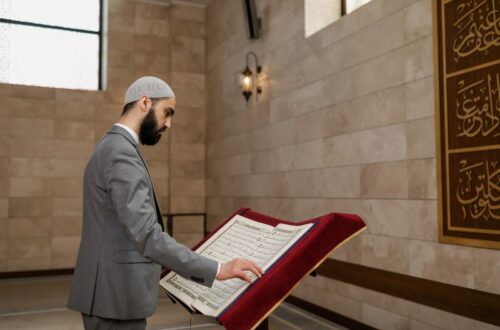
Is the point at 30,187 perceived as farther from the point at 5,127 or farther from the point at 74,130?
the point at 74,130

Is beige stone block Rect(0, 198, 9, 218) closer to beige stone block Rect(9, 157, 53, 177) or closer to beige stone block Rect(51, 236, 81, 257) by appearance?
beige stone block Rect(9, 157, 53, 177)

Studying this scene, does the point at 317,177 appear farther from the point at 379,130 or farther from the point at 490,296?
the point at 490,296

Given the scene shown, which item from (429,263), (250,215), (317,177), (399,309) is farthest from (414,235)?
(250,215)

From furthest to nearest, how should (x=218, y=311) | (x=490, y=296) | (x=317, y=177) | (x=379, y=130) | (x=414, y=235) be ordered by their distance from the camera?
(x=317, y=177) < (x=379, y=130) < (x=414, y=235) < (x=490, y=296) < (x=218, y=311)

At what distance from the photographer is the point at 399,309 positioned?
13.1 ft

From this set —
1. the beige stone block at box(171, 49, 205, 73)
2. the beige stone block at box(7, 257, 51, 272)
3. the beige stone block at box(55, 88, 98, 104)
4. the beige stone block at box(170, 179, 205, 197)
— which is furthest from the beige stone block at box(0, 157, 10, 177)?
the beige stone block at box(171, 49, 205, 73)

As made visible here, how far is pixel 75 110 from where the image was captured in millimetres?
7797

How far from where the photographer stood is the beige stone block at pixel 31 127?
7.43 meters

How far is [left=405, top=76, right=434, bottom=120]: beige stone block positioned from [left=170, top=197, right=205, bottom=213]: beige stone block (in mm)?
5093

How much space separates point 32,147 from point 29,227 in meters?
1.20

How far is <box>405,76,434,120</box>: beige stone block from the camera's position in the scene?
3.73 metres

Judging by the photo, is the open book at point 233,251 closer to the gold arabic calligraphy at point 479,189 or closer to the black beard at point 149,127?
the black beard at point 149,127

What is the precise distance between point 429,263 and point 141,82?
8.98 ft

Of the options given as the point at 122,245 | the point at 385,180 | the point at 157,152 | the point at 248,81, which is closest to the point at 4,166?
the point at 157,152
